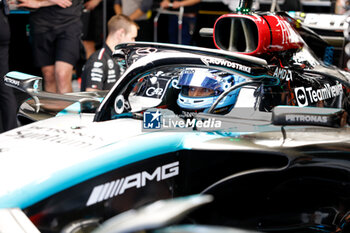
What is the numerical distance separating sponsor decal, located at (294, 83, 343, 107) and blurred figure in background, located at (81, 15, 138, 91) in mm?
1813

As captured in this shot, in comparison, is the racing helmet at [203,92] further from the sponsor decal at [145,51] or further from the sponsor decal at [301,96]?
the sponsor decal at [301,96]

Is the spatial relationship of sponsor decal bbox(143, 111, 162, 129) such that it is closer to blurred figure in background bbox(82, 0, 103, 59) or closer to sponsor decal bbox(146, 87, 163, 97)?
sponsor decal bbox(146, 87, 163, 97)

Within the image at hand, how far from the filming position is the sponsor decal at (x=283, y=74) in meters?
2.75

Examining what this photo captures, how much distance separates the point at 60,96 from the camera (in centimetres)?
278

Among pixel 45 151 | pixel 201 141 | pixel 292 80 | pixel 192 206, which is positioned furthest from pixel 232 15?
pixel 192 206

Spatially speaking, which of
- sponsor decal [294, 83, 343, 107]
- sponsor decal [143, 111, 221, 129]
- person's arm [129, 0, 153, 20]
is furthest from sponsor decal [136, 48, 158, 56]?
person's arm [129, 0, 153, 20]

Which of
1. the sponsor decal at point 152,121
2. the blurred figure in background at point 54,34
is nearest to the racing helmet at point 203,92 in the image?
the sponsor decal at point 152,121

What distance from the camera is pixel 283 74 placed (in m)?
2.78

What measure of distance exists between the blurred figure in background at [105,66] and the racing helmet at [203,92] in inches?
62.6

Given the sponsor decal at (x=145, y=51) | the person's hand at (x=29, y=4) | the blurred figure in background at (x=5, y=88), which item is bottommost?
the blurred figure in background at (x=5, y=88)

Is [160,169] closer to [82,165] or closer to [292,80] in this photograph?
[82,165]

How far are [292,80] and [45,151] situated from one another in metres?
1.40

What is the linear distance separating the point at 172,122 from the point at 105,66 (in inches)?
77.5

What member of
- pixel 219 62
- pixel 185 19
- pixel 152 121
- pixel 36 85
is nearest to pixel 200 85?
pixel 219 62
